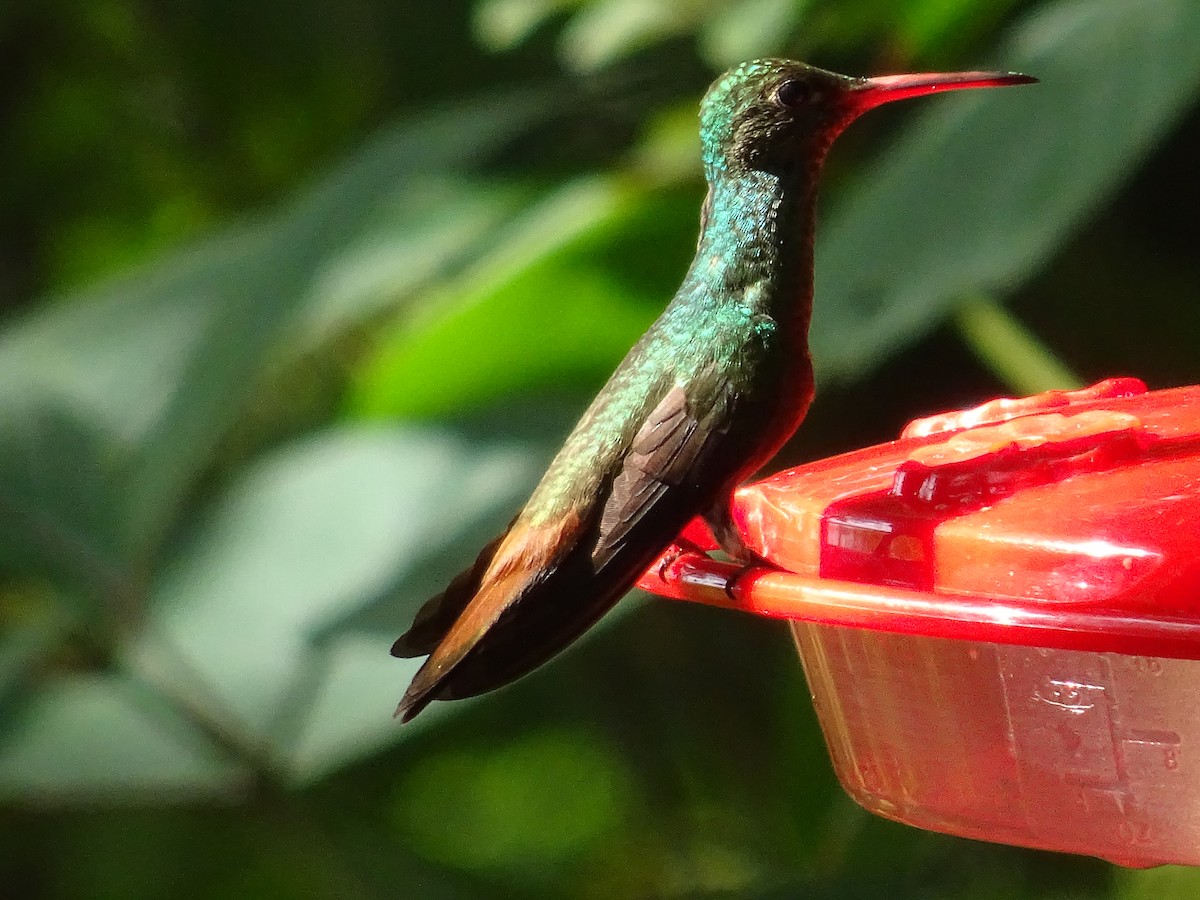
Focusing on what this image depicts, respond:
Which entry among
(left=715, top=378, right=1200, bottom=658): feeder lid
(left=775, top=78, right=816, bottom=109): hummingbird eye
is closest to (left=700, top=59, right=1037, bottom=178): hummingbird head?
(left=775, top=78, right=816, bottom=109): hummingbird eye

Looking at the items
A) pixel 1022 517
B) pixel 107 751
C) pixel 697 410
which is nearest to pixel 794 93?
pixel 697 410

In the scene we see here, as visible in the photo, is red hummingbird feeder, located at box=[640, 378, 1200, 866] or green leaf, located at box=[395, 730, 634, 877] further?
green leaf, located at box=[395, 730, 634, 877]

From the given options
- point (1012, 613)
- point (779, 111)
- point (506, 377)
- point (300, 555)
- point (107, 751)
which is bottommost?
point (107, 751)

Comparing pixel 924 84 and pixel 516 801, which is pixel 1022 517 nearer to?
pixel 924 84

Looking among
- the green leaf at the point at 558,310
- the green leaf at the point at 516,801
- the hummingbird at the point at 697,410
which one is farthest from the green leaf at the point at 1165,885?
the hummingbird at the point at 697,410

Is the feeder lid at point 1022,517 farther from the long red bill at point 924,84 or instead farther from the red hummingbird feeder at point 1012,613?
the long red bill at point 924,84

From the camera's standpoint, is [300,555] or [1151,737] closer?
[1151,737]

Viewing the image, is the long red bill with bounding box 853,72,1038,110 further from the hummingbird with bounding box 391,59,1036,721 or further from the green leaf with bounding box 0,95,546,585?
the green leaf with bounding box 0,95,546,585
